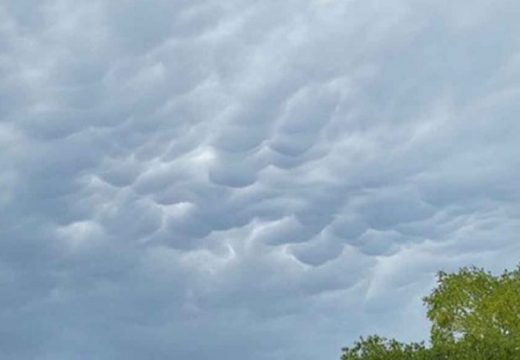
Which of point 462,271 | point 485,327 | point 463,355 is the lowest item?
point 463,355

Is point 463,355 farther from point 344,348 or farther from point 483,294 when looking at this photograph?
point 483,294

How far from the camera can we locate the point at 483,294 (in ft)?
297

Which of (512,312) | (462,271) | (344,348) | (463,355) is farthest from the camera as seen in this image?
(462,271)

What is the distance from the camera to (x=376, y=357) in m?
74.6

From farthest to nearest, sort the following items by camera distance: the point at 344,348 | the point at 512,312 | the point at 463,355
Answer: the point at 512,312
the point at 344,348
the point at 463,355

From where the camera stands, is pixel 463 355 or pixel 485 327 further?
pixel 485 327

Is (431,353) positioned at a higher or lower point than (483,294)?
lower

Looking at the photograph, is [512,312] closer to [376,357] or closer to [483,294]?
[483,294]

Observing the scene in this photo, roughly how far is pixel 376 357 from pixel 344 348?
3.34m

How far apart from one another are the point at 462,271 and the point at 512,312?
716cm

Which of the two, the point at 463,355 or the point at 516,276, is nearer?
the point at 463,355

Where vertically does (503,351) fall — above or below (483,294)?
below

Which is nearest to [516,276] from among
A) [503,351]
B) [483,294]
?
[483,294]

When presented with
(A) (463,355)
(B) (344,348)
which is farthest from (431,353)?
(B) (344,348)
